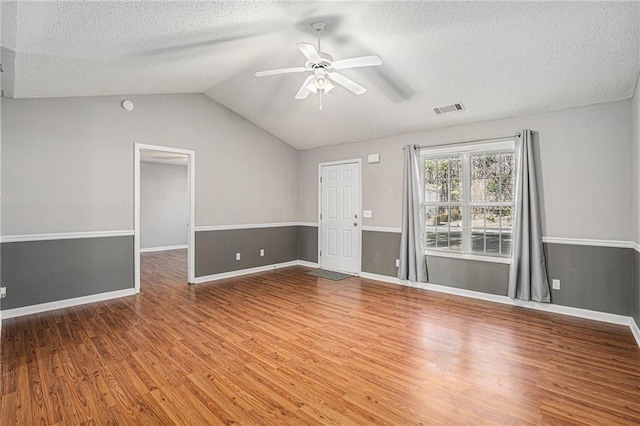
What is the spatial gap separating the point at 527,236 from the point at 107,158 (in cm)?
557

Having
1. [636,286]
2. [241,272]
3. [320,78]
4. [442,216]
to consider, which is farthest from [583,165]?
[241,272]

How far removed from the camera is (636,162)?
3.25 meters

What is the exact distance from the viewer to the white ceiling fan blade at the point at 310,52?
2.64 m

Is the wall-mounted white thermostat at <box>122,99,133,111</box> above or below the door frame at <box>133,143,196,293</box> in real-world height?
above

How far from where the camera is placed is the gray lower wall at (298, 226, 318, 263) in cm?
674

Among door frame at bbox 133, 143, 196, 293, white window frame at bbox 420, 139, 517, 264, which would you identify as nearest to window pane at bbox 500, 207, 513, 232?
white window frame at bbox 420, 139, 517, 264

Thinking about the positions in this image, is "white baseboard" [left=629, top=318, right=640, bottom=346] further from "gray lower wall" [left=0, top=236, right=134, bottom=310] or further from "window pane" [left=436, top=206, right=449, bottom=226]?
"gray lower wall" [left=0, top=236, right=134, bottom=310]

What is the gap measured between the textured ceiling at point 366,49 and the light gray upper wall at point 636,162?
0.21m

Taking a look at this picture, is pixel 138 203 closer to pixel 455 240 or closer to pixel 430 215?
pixel 430 215

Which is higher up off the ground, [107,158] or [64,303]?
[107,158]

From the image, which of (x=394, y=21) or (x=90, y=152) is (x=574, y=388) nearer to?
(x=394, y=21)

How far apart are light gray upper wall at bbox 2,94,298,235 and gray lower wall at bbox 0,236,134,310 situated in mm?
199

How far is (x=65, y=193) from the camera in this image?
409 centimetres

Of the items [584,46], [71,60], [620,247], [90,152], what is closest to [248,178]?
[90,152]
